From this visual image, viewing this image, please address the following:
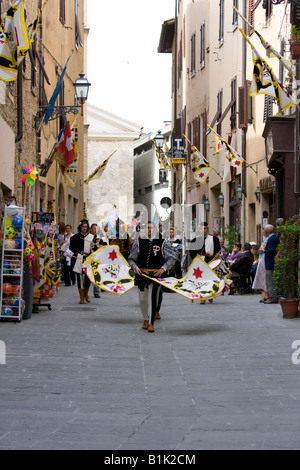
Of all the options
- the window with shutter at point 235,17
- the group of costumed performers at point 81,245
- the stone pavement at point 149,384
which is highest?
the window with shutter at point 235,17

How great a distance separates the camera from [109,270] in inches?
581

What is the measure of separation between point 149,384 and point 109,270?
6.88m

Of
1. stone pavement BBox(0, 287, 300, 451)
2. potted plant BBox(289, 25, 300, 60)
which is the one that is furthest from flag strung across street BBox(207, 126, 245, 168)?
stone pavement BBox(0, 287, 300, 451)

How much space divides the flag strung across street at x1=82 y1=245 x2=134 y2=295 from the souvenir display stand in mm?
1537

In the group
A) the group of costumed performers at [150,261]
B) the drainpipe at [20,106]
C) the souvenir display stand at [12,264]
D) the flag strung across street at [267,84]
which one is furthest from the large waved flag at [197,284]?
the drainpipe at [20,106]

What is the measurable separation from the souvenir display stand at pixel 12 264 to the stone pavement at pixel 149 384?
32 centimetres

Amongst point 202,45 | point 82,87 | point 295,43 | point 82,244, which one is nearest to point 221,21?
point 202,45

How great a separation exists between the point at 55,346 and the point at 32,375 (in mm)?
2164

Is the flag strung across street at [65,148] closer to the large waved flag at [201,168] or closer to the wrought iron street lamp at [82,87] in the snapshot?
the wrought iron street lamp at [82,87]

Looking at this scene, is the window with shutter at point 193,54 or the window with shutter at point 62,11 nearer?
the window with shutter at point 62,11

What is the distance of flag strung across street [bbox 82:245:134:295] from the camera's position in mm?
14469

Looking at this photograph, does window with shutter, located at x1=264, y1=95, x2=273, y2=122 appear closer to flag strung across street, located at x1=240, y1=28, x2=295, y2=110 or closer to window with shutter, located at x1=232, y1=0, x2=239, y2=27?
window with shutter, located at x1=232, y1=0, x2=239, y2=27

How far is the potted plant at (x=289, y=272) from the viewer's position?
13883 mm

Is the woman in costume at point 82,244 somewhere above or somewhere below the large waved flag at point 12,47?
below
